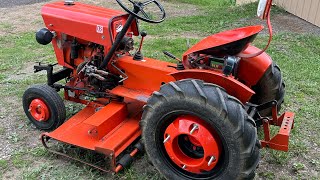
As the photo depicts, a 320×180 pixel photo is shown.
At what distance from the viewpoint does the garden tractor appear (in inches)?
108

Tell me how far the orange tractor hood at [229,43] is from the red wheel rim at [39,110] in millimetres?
1670

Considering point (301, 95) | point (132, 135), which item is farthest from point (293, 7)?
point (132, 135)

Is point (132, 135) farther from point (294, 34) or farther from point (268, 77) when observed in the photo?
point (294, 34)

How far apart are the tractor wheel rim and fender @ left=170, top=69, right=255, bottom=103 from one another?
357 millimetres

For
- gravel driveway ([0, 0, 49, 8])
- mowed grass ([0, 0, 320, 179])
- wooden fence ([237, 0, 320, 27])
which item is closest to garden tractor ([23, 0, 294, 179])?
mowed grass ([0, 0, 320, 179])

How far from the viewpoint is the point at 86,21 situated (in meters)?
3.75

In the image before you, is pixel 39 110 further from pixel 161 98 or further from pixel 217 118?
pixel 217 118

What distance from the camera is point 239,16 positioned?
8.62 meters

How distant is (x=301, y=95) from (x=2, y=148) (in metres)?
3.60

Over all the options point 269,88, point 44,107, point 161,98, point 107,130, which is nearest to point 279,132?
point 269,88

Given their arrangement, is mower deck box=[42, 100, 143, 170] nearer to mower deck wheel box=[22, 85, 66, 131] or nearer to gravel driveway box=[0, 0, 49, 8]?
mower deck wheel box=[22, 85, 66, 131]

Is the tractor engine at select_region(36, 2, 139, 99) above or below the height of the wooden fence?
above

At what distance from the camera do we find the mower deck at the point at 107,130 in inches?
128

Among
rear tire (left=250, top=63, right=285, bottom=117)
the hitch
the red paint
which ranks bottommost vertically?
the hitch
